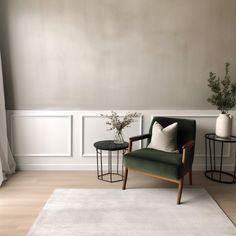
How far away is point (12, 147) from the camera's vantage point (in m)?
3.81

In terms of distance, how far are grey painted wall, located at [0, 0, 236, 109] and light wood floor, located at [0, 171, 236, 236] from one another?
0.92 metres

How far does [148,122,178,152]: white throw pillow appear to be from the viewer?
325 cm

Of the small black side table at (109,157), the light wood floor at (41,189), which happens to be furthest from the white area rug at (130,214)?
the small black side table at (109,157)

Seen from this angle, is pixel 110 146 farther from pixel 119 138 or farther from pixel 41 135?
pixel 41 135

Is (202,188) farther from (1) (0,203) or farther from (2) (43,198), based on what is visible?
(1) (0,203)

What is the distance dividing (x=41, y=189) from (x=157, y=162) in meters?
1.35

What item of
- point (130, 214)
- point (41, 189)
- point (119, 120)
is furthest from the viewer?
point (119, 120)

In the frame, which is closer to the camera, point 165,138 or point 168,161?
point 168,161

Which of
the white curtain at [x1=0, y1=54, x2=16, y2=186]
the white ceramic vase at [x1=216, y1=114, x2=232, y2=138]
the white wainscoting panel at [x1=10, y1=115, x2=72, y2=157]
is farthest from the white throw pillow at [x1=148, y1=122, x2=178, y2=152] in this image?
the white curtain at [x1=0, y1=54, x2=16, y2=186]

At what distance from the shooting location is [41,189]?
320 centimetres

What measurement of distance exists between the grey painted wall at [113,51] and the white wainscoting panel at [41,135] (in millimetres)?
181

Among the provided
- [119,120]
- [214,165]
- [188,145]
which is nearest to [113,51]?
[119,120]

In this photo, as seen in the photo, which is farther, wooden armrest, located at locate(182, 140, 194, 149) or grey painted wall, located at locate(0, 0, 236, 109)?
grey painted wall, located at locate(0, 0, 236, 109)

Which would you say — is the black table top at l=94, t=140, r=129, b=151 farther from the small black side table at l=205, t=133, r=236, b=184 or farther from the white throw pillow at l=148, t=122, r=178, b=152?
the small black side table at l=205, t=133, r=236, b=184
